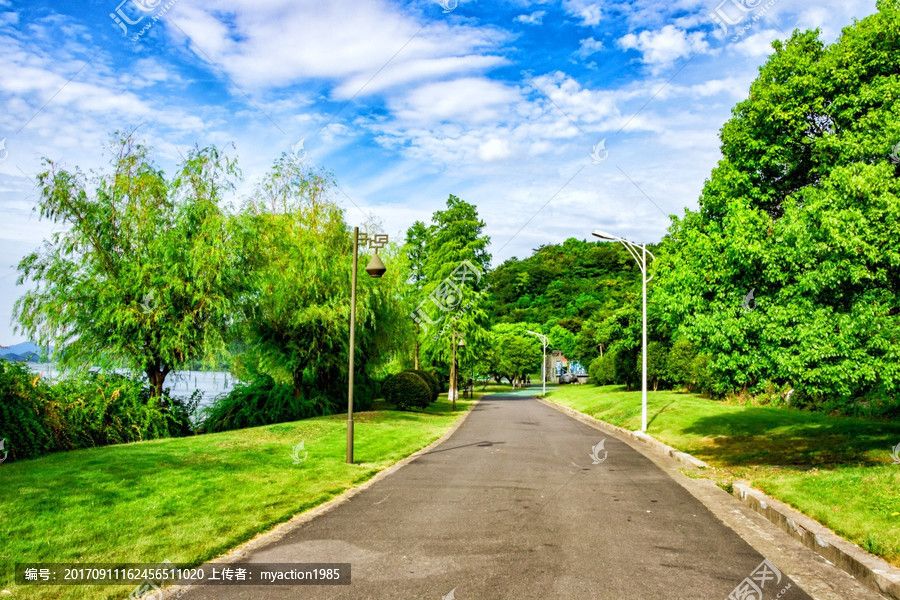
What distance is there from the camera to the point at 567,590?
534 centimetres

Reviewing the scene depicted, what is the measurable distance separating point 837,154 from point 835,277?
13.4 feet

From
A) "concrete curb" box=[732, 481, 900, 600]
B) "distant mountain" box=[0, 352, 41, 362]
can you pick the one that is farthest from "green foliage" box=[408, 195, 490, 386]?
"concrete curb" box=[732, 481, 900, 600]

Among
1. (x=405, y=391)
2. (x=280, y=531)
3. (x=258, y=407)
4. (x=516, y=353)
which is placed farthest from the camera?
(x=516, y=353)

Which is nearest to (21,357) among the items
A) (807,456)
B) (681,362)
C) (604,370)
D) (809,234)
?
(809,234)

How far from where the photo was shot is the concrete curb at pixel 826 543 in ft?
18.5

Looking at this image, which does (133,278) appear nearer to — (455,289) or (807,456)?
(807,456)

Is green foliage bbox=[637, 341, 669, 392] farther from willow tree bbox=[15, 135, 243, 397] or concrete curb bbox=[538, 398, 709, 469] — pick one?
willow tree bbox=[15, 135, 243, 397]

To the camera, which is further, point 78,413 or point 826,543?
Result: point 78,413

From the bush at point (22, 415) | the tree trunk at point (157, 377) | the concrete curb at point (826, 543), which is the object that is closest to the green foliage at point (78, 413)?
the bush at point (22, 415)

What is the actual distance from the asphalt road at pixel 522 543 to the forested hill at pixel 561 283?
274ft

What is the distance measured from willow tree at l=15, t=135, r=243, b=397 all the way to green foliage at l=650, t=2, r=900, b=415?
14.3 metres

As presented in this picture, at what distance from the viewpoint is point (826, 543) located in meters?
6.75

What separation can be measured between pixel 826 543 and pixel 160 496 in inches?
357

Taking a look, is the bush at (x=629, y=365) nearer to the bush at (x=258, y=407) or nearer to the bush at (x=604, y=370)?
the bush at (x=604, y=370)
